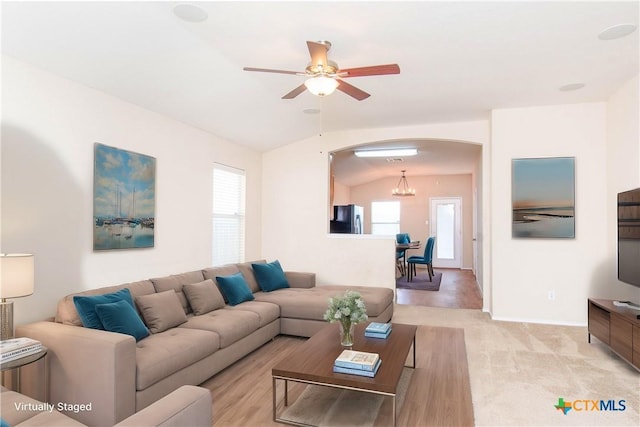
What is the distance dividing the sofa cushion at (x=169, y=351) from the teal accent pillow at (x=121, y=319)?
10cm

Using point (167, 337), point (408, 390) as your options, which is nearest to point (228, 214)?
point (167, 337)

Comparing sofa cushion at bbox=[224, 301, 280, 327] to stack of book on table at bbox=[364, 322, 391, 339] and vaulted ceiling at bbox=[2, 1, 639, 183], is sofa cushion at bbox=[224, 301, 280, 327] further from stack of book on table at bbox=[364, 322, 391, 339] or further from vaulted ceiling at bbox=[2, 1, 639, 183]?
Result: vaulted ceiling at bbox=[2, 1, 639, 183]

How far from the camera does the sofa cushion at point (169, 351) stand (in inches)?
96.3

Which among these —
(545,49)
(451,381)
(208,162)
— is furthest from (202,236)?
(545,49)

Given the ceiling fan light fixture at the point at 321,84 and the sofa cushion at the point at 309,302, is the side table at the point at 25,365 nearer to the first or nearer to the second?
the sofa cushion at the point at 309,302

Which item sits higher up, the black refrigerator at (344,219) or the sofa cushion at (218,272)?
the black refrigerator at (344,219)

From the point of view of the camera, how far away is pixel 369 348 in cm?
281

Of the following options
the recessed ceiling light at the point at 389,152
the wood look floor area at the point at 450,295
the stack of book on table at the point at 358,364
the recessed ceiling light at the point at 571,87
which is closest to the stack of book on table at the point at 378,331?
the stack of book on table at the point at 358,364

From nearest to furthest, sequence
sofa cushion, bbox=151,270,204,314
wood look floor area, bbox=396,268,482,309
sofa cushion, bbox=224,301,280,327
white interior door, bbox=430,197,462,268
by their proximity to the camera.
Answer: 1. sofa cushion, bbox=151,270,204,314
2. sofa cushion, bbox=224,301,280,327
3. wood look floor area, bbox=396,268,482,309
4. white interior door, bbox=430,197,462,268

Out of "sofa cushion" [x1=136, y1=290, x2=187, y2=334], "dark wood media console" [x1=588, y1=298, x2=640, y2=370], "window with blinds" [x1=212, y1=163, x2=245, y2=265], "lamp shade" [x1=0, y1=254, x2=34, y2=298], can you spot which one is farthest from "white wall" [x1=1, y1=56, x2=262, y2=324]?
"dark wood media console" [x1=588, y1=298, x2=640, y2=370]

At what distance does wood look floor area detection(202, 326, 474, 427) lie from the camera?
2.51m

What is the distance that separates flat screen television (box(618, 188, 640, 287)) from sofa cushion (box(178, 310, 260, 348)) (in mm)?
3546

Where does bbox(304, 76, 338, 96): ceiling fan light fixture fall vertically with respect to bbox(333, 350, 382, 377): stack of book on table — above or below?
above

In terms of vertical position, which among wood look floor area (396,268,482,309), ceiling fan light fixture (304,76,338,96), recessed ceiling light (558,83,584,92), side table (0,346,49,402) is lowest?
wood look floor area (396,268,482,309)
